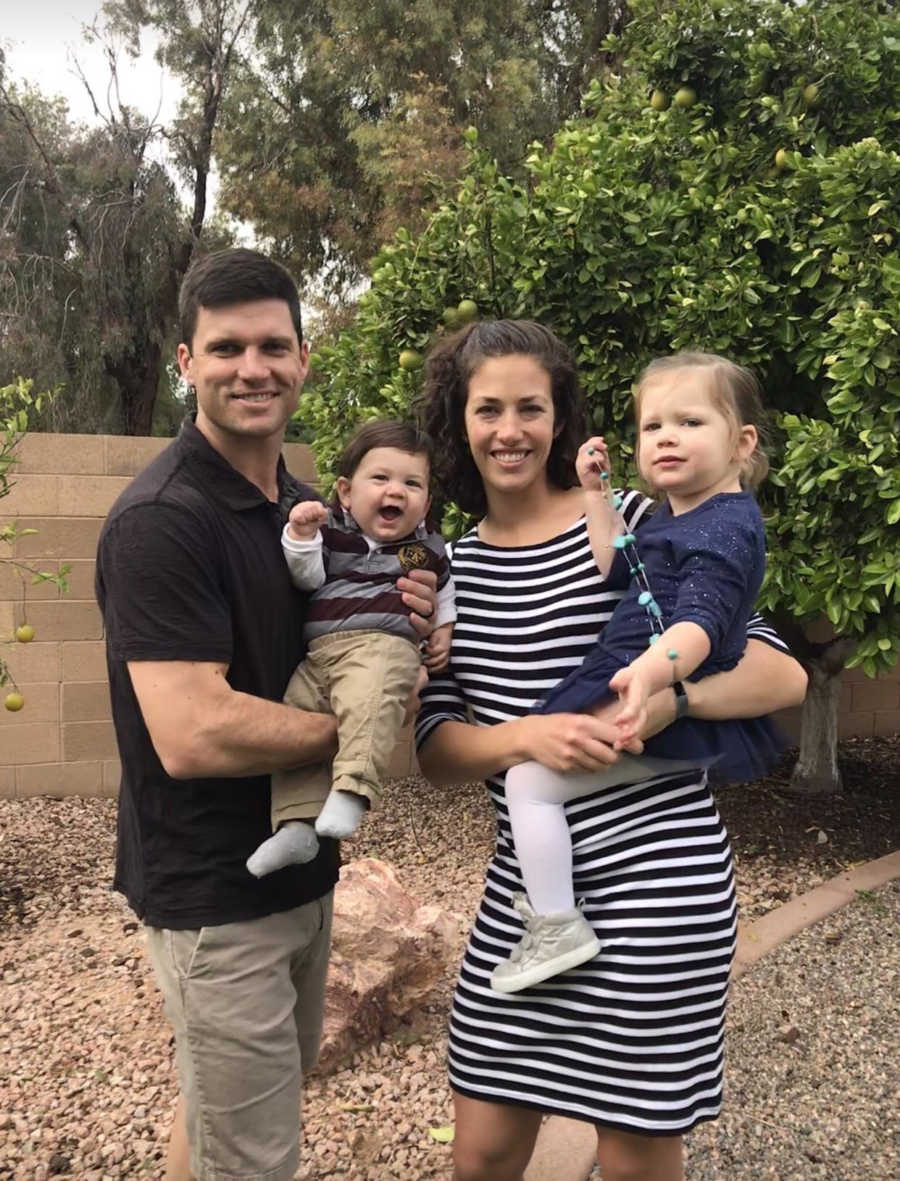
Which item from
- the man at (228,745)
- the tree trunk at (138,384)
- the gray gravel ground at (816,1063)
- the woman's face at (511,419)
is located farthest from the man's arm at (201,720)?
the tree trunk at (138,384)

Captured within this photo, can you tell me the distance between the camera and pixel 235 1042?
1.73 m

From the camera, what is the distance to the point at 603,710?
1744 millimetres

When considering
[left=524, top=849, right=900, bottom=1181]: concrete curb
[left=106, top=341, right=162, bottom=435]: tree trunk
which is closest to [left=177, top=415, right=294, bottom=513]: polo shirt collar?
[left=524, top=849, right=900, bottom=1181]: concrete curb

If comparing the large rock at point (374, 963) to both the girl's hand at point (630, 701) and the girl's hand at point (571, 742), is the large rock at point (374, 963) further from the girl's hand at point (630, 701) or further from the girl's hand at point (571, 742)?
the girl's hand at point (630, 701)

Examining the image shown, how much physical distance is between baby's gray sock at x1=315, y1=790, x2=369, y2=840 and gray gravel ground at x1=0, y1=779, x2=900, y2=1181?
136 cm

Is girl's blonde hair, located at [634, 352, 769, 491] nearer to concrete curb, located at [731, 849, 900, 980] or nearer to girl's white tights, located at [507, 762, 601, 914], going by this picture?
girl's white tights, located at [507, 762, 601, 914]

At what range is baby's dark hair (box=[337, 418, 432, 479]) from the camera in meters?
2.01

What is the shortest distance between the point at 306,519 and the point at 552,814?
663 millimetres

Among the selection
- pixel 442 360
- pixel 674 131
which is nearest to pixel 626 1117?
pixel 442 360

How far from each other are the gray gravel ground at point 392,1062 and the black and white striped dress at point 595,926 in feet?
3.37

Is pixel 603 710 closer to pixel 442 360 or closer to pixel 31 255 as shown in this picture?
pixel 442 360

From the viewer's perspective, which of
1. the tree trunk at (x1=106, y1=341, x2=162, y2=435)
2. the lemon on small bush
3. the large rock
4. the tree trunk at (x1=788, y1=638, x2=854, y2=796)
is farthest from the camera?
the tree trunk at (x1=106, y1=341, x2=162, y2=435)

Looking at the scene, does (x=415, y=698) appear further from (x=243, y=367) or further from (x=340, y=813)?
(x=243, y=367)

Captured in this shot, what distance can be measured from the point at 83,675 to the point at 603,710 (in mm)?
4453
